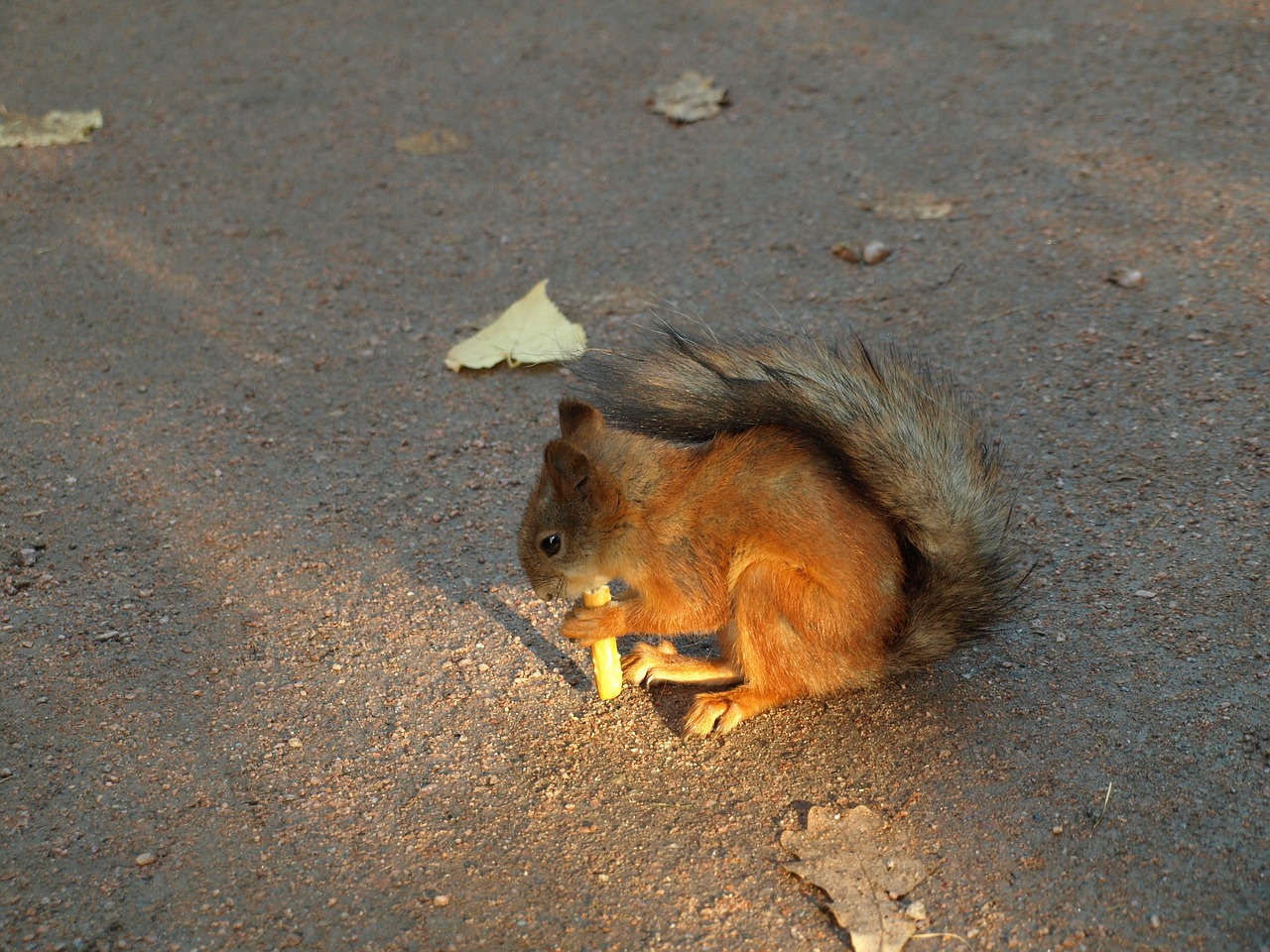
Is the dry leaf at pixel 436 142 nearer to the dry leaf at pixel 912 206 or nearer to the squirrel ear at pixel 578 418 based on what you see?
the dry leaf at pixel 912 206

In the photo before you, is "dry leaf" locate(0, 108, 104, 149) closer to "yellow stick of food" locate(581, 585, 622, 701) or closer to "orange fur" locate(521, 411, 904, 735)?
"orange fur" locate(521, 411, 904, 735)

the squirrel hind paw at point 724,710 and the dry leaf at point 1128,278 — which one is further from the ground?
the dry leaf at point 1128,278

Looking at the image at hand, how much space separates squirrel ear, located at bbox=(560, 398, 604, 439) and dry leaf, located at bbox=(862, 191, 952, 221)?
1949 mm

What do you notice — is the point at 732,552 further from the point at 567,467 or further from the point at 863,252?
the point at 863,252

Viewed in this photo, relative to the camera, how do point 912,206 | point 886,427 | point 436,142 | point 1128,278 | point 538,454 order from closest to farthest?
1. point 886,427
2. point 538,454
3. point 1128,278
4. point 912,206
5. point 436,142

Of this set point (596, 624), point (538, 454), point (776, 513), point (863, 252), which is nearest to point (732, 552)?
point (776, 513)

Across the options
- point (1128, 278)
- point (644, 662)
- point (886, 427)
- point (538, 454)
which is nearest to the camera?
point (886, 427)

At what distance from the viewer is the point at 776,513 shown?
6.96ft

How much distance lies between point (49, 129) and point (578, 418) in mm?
3401

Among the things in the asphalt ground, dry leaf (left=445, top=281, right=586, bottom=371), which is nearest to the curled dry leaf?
the asphalt ground

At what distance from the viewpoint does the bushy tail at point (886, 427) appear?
210 cm

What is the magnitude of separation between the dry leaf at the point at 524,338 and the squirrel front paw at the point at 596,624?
115cm

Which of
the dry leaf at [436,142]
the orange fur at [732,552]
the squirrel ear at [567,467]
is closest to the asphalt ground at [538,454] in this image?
the dry leaf at [436,142]

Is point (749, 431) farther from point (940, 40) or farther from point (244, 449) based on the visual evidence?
point (940, 40)
